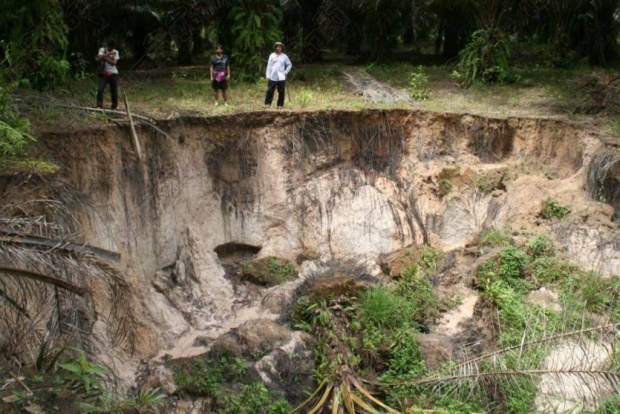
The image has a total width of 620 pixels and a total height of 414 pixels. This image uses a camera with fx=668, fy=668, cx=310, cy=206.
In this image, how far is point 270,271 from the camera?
523 inches

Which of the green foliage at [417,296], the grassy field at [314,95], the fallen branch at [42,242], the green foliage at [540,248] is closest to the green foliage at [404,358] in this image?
the green foliage at [417,296]

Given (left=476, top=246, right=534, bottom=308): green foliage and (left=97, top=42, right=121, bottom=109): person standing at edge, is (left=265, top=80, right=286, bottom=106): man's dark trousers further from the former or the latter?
(left=476, top=246, right=534, bottom=308): green foliage

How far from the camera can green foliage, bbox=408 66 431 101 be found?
16016 millimetres

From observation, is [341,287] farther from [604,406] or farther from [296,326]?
[604,406]

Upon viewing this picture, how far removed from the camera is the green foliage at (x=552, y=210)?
12.3 metres

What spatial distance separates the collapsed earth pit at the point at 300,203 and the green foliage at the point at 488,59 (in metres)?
3.53

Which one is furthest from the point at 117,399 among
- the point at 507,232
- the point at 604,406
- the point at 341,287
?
the point at 507,232

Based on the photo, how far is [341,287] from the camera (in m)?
11.4

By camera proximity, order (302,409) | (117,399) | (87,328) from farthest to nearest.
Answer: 1. (302,409)
2. (117,399)
3. (87,328)

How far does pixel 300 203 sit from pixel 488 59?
276 inches

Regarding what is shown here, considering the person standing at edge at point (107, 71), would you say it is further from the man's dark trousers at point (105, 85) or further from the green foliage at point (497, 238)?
the green foliage at point (497, 238)

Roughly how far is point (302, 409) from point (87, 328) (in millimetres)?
3512

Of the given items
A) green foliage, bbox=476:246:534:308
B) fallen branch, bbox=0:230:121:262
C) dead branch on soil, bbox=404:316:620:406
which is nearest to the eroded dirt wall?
green foliage, bbox=476:246:534:308

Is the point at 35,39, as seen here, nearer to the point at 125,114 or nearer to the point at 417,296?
the point at 125,114
